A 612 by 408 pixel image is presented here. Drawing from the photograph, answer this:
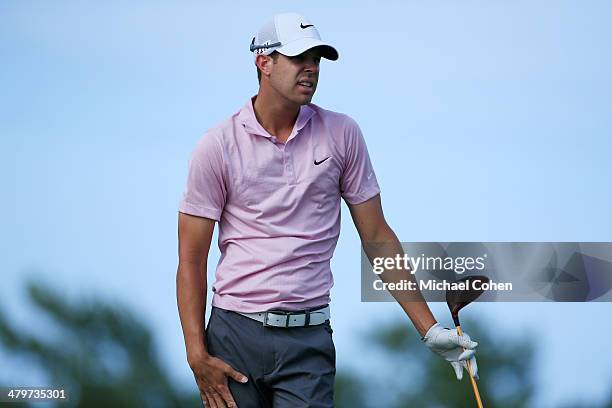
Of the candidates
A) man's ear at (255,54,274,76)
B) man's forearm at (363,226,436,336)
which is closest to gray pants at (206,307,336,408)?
man's forearm at (363,226,436,336)

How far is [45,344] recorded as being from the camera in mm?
4285

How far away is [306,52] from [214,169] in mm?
310

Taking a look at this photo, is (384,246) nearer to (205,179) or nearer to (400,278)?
(400,278)

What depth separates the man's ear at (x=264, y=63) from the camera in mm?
2584

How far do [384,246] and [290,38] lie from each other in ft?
1.65

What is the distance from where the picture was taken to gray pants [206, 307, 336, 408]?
2.52 meters

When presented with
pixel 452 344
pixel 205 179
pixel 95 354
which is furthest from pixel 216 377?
pixel 95 354

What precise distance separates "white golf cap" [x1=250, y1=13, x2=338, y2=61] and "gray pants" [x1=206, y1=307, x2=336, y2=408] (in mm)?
566

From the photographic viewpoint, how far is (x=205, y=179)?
253 cm

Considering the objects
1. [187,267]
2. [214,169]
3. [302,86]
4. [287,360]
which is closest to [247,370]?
[287,360]

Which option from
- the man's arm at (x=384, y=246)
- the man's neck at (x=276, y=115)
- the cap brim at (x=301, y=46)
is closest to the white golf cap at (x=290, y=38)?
the cap brim at (x=301, y=46)

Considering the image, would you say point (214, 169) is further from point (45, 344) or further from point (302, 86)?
point (45, 344)

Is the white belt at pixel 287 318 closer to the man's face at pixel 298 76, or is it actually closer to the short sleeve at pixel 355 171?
the short sleeve at pixel 355 171

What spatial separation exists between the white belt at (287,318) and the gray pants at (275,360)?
0.05 feet
